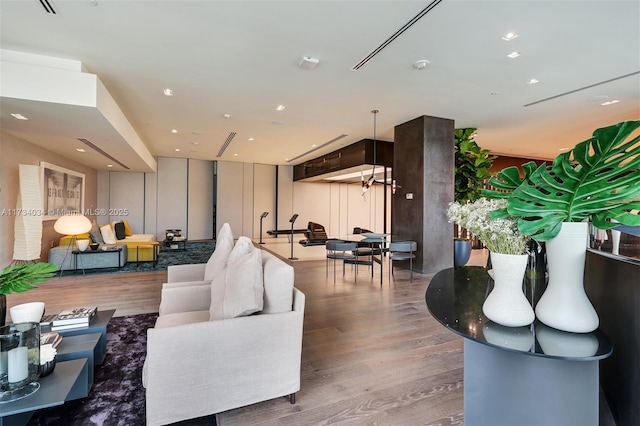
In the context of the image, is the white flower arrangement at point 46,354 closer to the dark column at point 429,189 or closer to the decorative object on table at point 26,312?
the decorative object on table at point 26,312

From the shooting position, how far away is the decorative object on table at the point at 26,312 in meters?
2.06

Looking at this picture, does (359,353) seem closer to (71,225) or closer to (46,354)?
(46,354)

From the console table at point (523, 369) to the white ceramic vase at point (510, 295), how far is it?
34mm

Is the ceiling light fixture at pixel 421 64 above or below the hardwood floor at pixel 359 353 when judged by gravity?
above

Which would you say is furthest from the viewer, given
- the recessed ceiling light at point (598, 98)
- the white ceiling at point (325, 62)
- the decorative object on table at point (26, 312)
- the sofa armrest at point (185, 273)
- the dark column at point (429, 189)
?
the dark column at point (429, 189)

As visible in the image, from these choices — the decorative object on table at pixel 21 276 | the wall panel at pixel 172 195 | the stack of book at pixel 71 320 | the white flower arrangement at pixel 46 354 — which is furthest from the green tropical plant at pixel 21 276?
the wall panel at pixel 172 195

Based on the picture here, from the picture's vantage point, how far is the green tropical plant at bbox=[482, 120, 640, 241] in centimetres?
96

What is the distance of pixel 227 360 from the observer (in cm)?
174

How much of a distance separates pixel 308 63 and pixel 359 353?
3.32 m

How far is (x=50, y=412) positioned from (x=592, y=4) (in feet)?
17.1

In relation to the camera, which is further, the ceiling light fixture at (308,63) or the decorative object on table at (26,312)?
the ceiling light fixture at (308,63)

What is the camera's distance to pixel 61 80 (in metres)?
3.60

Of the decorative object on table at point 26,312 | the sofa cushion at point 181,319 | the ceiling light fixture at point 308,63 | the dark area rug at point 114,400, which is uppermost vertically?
the ceiling light fixture at point 308,63

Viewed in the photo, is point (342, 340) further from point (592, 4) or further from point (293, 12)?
point (592, 4)
